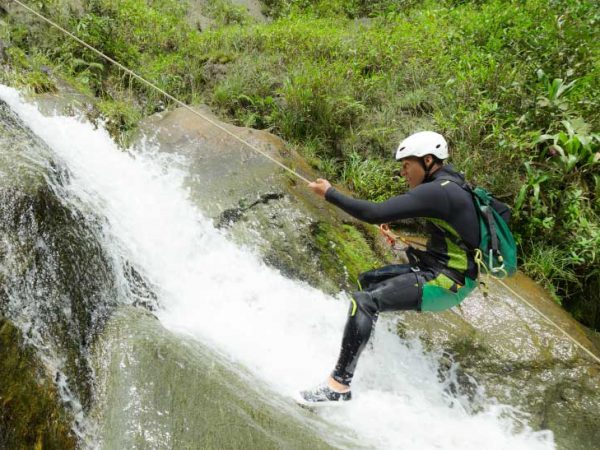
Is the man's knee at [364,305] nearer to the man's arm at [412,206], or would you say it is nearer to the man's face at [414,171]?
the man's arm at [412,206]

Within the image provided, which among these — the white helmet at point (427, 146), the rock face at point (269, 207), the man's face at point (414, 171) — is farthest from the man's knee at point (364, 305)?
the rock face at point (269, 207)

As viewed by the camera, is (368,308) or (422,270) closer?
(368,308)

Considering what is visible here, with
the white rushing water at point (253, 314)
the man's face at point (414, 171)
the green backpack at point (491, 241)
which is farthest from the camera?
the white rushing water at point (253, 314)

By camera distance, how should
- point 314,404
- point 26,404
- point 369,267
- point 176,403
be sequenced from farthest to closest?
1. point 369,267
2. point 314,404
3. point 176,403
4. point 26,404

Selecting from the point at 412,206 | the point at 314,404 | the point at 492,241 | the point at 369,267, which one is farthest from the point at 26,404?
the point at 369,267

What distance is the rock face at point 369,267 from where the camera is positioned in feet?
15.9

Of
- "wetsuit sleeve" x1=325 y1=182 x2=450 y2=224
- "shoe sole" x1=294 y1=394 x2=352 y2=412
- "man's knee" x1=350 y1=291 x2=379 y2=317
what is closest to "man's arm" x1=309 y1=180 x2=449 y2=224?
"wetsuit sleeve" x1=325 y1=182 x2=450 y2=224

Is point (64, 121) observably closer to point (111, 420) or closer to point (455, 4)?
point (111, 420)

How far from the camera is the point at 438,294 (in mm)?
3961

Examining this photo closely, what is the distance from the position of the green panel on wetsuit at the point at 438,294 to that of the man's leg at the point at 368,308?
0.06 m

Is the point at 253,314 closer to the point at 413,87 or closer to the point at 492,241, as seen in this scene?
the point at 492,241

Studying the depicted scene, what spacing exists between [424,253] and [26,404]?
10.6 feet

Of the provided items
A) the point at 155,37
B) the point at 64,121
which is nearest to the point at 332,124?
the point at 64,121

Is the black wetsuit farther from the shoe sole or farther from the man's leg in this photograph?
the shoe sole
